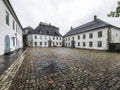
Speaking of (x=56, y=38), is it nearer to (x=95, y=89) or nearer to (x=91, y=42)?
(x=91, y=42)

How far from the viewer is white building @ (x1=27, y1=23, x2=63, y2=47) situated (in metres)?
34.7

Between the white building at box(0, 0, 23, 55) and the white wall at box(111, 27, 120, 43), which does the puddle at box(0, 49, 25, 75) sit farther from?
the white wall at box(111, 27, 120, 43)

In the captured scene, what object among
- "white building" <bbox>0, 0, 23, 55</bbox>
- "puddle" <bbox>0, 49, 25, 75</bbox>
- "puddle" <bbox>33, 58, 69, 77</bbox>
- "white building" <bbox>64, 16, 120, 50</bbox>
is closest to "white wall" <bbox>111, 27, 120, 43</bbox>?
"white building" <bbox>64, 16, 120, 50</bbox>

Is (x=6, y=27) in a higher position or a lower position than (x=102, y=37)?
higher

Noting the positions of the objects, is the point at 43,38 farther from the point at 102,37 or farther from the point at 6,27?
the point at 6,27

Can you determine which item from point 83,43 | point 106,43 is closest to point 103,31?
point 106,43

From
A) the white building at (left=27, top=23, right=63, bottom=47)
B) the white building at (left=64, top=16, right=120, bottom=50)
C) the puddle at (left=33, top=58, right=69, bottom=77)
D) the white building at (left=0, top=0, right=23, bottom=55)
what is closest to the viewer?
the puddle at (left=33, top=58, right=69, bottom=77)

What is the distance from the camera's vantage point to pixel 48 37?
38.4 metres

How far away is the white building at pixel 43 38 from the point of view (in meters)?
34.7

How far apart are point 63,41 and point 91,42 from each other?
2071 cm

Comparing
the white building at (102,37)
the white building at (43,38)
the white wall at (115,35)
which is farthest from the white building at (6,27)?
the white building at (43,38)

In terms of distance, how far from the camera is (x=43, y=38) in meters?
36.9

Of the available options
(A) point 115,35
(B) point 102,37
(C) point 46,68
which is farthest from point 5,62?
(A) point 115,35

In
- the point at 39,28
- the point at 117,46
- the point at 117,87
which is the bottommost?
the point at 117,87
